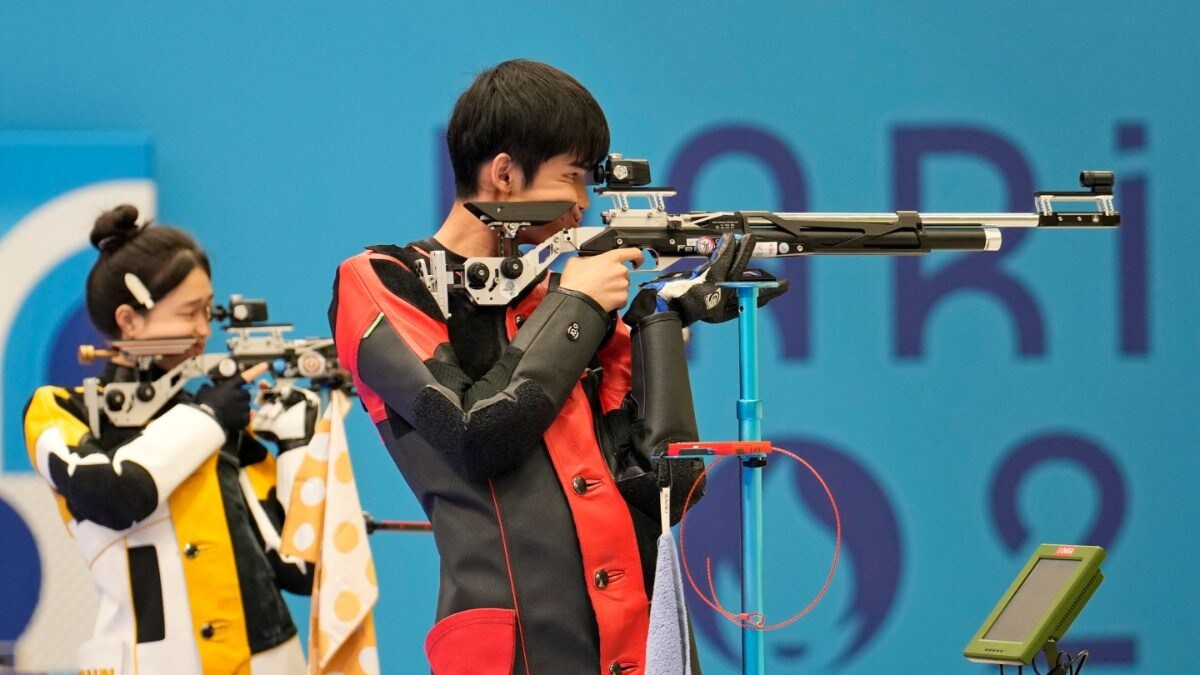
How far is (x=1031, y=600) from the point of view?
1757 millimetres

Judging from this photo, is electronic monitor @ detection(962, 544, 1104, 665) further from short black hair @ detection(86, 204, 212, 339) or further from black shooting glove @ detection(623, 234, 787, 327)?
short black hair @ detection(86, 204, 212, 339)

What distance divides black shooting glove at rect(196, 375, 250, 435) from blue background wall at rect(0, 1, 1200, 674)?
750mm

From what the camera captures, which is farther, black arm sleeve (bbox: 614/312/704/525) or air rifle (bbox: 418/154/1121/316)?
air rifle (bbox: 418/154/1121/316)

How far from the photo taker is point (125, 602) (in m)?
2.64

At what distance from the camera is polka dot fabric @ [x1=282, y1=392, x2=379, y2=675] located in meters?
2.74

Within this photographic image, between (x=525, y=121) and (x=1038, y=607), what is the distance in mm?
846

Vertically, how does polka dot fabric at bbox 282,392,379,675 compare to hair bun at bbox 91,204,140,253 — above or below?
below

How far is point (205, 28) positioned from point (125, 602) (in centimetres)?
150

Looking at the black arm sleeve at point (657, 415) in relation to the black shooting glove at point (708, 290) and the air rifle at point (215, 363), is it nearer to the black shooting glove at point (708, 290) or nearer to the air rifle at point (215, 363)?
the black shooting glove at point (708, 290)

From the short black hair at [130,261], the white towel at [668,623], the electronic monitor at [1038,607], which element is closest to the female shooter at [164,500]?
the short black hair at [130,261]

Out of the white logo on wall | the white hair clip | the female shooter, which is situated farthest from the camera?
the white logo on wall

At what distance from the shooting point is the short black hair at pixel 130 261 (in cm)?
287

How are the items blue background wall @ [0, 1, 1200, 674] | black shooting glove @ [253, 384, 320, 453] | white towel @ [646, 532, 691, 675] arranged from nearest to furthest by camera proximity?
1. white towel @ [646, 532, 691, 675]
2. black shooting glove @ [253, 384, 320, 453]
3. blue background wall @ [0, 1, 1200, 674]

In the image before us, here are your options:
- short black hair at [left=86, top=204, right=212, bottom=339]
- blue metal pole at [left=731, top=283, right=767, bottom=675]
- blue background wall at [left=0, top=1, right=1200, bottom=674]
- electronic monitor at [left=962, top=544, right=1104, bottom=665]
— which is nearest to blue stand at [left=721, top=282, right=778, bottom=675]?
blue metal pole at [left=731, top=283, right=767, bottom=675]
